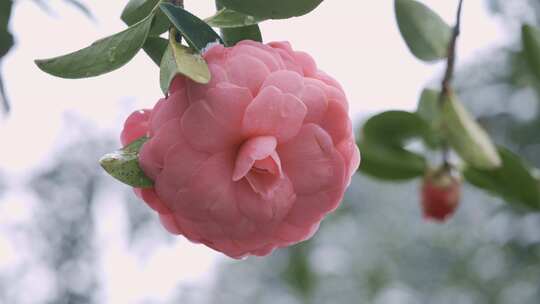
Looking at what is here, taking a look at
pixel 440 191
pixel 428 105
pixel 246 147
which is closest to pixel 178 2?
pixel 246 147

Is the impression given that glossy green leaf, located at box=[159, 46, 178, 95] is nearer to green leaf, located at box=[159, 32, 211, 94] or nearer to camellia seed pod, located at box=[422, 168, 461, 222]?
green leaf, located at box=[159, 32, 211, 94]

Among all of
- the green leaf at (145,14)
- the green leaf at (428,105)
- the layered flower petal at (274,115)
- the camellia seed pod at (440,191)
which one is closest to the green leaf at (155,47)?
the green leaf at (145,14)

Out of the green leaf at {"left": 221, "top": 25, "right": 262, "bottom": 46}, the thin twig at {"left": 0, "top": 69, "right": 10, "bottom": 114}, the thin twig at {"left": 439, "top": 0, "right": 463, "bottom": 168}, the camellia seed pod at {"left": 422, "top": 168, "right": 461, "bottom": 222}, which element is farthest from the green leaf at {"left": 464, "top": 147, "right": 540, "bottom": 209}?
the thin twig at {"left": 0, "top": 69, "right": 10, "bottom": 114}

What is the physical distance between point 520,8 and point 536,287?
1.60 m

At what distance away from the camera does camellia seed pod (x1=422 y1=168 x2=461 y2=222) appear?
1.35 meters

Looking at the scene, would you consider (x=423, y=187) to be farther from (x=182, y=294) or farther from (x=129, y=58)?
(x=182, y=294)

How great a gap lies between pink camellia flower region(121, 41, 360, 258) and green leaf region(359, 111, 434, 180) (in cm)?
64

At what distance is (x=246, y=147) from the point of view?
588 millimetres

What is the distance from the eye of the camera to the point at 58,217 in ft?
11.1

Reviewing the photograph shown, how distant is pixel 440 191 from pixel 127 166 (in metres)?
0.85

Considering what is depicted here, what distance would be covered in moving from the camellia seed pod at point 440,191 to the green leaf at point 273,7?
0.75m

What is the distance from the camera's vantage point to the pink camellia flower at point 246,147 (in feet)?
1.93

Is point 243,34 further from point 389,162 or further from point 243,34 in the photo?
point 389,162

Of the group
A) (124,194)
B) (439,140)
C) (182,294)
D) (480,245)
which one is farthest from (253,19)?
(182,294)
